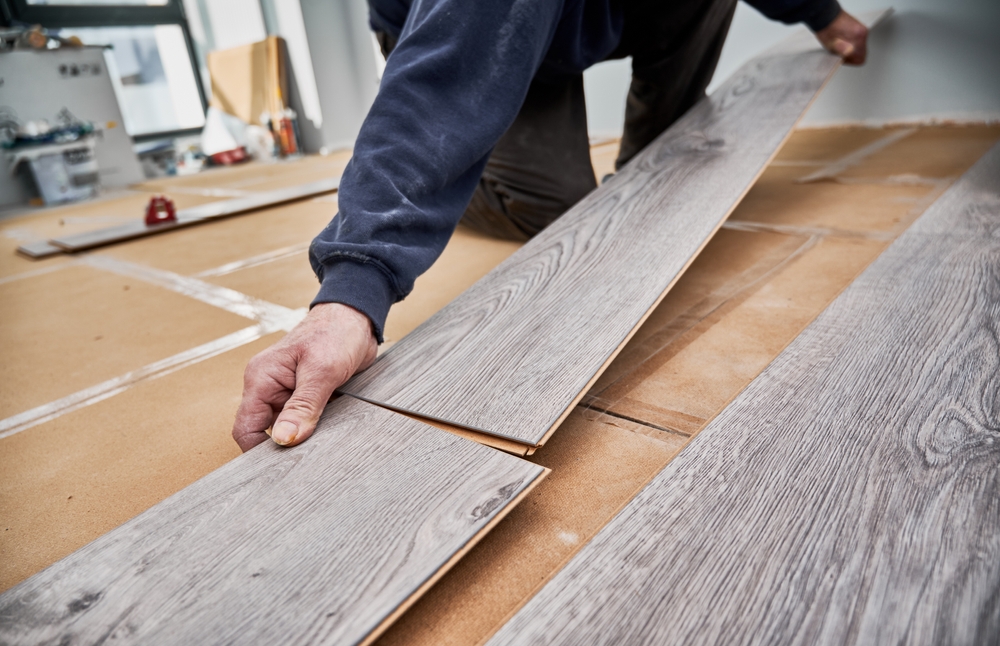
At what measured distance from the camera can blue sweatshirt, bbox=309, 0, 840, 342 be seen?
3.13 ft

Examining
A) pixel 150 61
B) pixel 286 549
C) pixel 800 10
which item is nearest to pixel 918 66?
pixel 800 10

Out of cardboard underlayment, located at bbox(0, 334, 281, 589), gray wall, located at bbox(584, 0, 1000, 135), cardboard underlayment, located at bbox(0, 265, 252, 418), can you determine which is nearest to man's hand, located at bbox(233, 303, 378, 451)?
cardboard underlayment, located at bbox(0, 334, 281, 589)

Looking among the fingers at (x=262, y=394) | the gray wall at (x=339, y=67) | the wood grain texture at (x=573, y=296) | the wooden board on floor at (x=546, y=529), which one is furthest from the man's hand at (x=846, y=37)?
the gray wall at (x=339, y=67)

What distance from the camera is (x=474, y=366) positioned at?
0.98 metres

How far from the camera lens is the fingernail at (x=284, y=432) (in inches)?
31.9

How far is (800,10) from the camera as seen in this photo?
192 centimetres

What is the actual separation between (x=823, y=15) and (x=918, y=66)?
1.40 m

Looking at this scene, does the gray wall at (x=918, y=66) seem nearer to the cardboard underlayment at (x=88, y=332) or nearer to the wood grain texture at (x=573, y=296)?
the wood grain texture at (x=573, y=296)

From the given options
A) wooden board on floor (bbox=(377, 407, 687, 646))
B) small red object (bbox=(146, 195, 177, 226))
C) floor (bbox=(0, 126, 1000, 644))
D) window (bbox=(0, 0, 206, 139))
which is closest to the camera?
wooden board on floor (bbox=(377, 407, 687, 646))

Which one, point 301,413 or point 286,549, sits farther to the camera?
point 301,413

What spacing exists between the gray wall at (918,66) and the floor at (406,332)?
321 mm

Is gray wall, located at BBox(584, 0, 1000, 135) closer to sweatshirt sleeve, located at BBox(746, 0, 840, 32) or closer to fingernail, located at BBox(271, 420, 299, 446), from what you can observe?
sweatshirt sleeve, located at BBox(746, 0, 840, 32)

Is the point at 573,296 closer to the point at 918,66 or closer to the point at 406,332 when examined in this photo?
the point at 406,332

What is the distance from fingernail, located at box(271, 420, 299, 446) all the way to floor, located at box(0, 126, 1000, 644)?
234 millimetres
